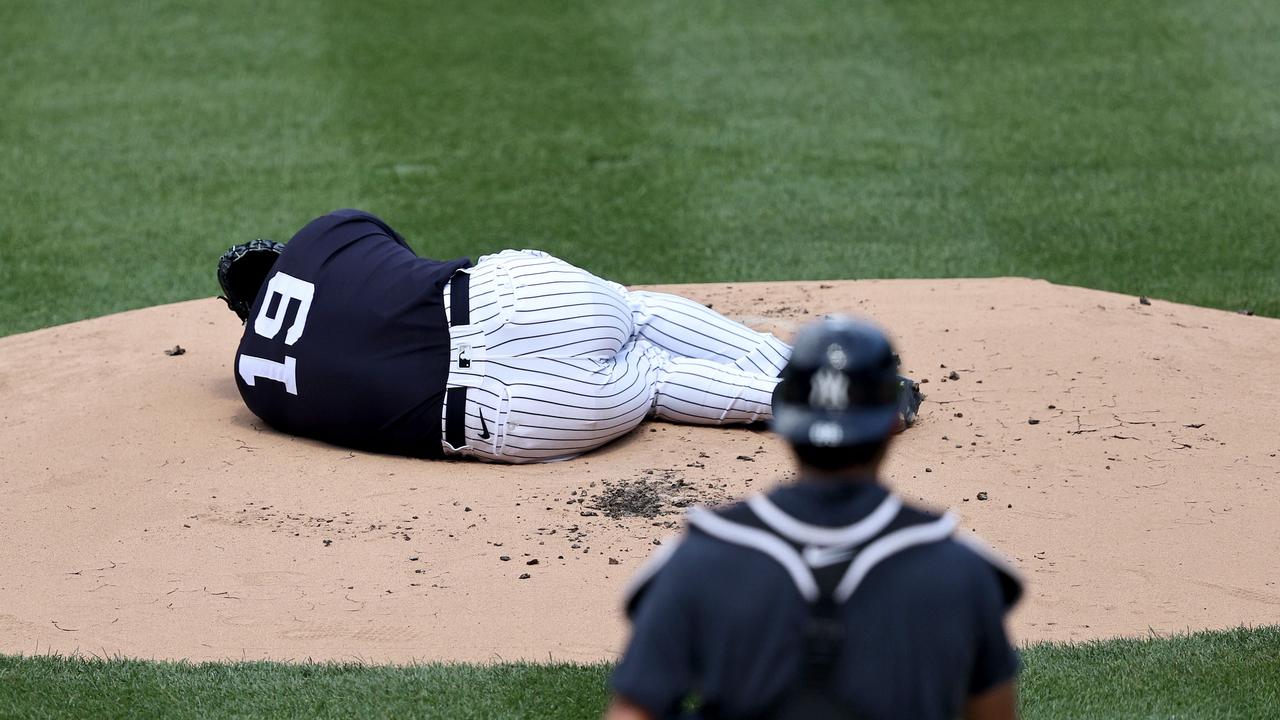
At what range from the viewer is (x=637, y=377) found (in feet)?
20.7

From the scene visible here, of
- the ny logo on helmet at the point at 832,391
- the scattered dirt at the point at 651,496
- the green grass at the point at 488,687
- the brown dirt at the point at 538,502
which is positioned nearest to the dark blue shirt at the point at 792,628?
the ny logo on helmet at the point at 832,391

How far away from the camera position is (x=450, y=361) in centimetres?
598

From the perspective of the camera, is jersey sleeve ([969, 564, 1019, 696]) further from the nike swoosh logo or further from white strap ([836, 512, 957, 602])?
the nike swoosh logo

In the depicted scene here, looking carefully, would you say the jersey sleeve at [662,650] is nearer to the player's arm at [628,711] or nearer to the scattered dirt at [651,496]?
the player's arm at [628,711]

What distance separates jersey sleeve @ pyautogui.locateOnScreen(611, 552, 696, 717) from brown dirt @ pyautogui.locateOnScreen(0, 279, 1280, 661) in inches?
91.6

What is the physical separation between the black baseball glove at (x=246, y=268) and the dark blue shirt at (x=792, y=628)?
4.48 meters

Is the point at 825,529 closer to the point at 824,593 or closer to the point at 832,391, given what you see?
the point at 824,593

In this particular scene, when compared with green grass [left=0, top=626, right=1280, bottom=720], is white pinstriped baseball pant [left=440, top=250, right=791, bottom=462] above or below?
above

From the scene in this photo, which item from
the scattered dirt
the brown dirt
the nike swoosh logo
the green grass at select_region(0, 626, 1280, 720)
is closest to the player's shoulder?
the nike swoosh logo

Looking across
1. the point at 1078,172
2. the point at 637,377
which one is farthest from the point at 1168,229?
the point at 637,377

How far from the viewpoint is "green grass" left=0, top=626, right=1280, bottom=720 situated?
13.8ft

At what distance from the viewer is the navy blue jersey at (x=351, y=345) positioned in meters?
5.96

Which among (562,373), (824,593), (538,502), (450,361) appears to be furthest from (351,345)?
(824,593)

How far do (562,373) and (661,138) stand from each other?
5108 millimetres
